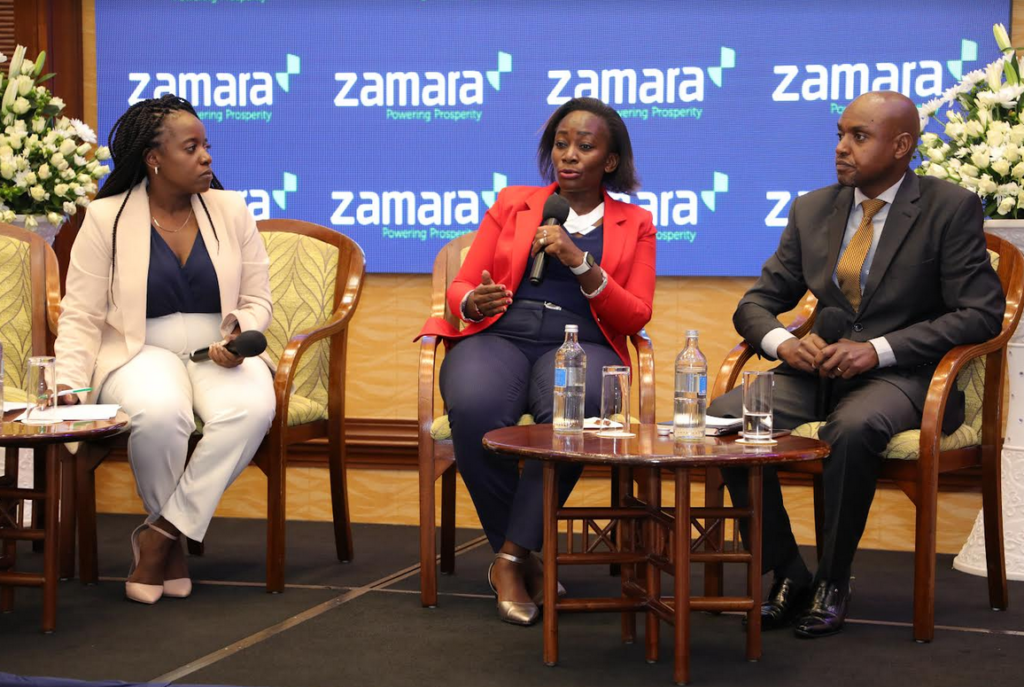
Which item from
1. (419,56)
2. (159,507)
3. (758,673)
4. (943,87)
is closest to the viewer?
(758,673)

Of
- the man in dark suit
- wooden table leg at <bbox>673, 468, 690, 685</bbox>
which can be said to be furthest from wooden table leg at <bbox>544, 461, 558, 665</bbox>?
the man in dark suit

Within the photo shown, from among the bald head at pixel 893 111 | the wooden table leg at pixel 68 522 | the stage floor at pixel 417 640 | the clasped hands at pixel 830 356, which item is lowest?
the stage floor at pixel 417 640

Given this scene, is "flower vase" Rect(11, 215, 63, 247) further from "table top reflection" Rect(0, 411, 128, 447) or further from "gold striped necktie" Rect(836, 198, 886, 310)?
"gold striped necktie" Rect(836, 198, 886, 310)

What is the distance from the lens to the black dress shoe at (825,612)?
3.03m

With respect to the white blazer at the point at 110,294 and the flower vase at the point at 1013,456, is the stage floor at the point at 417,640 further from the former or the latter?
the white blazer at the point at 110,294

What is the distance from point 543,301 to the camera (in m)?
3.58

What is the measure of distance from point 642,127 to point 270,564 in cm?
216

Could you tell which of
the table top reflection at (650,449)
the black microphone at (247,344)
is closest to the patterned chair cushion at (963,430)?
the table top reflection at (650,449)

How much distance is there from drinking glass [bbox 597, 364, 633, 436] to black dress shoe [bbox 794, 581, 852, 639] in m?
0.67

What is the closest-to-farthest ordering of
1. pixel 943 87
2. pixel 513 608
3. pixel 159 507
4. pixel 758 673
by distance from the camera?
pixel 758 673
pixel 513 608
pixel 159 507
pixel 943 87

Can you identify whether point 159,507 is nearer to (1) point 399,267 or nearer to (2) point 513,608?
(2) point 513,608

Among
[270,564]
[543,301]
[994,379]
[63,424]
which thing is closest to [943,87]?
[994,379]

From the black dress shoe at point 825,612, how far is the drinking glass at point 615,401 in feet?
2.20

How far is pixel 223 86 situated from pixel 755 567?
10.2 ft
